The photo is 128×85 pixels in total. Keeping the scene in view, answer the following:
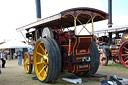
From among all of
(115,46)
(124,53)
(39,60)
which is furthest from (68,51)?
(115,46)

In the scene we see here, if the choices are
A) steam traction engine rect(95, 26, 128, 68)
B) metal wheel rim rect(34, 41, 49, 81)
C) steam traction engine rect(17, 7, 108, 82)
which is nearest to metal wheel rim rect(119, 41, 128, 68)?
steam traction engine rect(95, 26, 128, 68)

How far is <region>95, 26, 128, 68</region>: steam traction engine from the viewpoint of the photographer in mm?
6648

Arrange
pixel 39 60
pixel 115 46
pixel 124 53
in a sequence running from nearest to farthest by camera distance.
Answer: pixel 39 60 → pixel 124 53 → pixel 115 46

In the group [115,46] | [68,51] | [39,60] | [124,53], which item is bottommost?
[39,60]

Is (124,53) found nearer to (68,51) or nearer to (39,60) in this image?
(68,51)

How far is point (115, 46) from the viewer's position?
750 centimetres

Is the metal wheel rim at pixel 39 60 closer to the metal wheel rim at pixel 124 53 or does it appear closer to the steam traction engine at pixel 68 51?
the steam traction engine at pixel 68 51

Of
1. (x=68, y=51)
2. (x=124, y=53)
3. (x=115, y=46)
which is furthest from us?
(x=115, y=46)

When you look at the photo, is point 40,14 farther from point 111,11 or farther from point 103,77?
point 111,11

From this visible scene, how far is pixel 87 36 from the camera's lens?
3773mm

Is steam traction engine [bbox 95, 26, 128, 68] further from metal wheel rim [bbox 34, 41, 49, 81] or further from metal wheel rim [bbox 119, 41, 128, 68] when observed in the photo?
metal wheel rim [bbox 34, 41, 49, 81]

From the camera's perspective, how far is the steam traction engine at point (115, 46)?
665 cm

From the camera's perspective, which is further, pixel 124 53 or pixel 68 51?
pixel 124 53

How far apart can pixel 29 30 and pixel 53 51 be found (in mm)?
2310
